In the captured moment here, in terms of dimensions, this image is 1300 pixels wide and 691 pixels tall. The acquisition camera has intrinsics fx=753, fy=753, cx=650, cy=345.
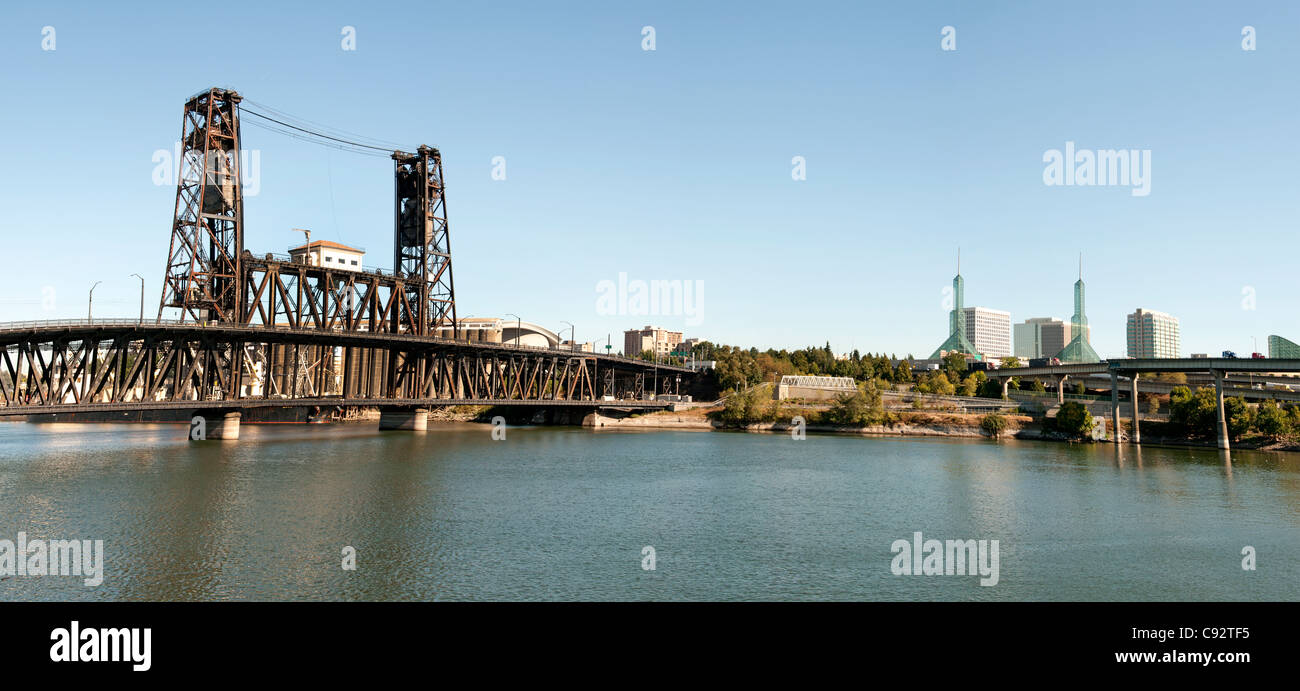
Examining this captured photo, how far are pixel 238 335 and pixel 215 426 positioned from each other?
43.3 ft

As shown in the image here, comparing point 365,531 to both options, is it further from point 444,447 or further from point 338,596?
point 444,447

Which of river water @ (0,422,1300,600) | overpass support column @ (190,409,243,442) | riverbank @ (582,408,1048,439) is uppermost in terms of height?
overpass support column @ (190,409,243,442)

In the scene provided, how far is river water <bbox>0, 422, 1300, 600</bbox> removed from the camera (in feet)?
89.7

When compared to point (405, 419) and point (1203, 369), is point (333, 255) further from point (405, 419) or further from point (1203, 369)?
point (1203, 369)

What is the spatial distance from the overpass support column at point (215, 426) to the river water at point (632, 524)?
1165cm

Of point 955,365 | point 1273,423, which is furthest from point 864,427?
point 955,365

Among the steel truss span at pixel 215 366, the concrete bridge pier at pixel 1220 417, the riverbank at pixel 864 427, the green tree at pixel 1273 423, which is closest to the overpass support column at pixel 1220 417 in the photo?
the concrete bridge pier at pixel 1220 417

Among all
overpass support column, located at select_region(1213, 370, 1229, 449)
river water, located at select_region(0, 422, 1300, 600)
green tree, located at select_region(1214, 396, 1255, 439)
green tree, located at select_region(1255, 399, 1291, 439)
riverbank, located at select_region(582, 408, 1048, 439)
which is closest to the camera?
river water, located at select_region(0, 422, 1300, 600)

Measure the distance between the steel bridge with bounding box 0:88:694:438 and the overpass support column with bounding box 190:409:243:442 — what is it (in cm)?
22

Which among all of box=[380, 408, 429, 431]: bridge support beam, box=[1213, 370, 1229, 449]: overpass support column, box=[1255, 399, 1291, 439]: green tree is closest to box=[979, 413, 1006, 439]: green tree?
box=[1213, 370, 1229, 449]: overpass support column

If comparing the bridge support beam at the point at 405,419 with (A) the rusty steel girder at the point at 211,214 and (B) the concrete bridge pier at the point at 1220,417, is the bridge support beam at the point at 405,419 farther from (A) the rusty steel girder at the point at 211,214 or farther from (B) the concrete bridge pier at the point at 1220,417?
(B) the concrete bridge pier at the point at 1220,417

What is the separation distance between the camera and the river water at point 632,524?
2734 centimetres

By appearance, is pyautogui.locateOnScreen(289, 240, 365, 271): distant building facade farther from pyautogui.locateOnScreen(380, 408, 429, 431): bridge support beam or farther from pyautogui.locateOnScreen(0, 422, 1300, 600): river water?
pyautogui.locateOnScreen(0, 422, 1300, 600): river water

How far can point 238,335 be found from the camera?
77.6m
